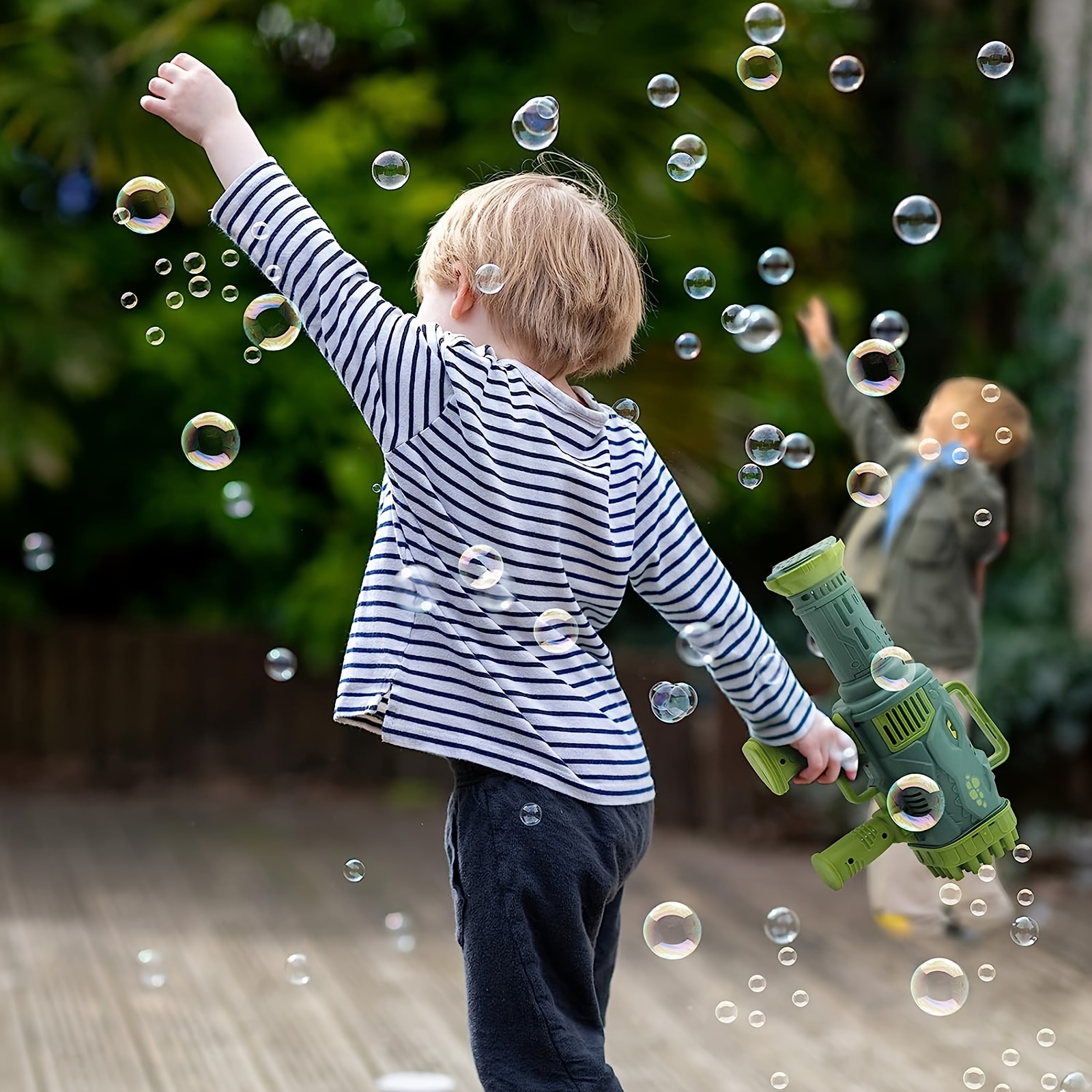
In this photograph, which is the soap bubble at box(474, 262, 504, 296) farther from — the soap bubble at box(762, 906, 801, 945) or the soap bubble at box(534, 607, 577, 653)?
the soap bubble at box(762, 906, 801, 945)

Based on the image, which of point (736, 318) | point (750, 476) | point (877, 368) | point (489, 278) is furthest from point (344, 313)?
point (877, 368)

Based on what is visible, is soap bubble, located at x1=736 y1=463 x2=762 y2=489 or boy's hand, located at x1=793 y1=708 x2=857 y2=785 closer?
boy's hand, located at x1=793 y1=708 x2=857 y2=785

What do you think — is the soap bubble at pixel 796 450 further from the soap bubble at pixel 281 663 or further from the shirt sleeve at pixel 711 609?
the soap bubble at pixel 281 663

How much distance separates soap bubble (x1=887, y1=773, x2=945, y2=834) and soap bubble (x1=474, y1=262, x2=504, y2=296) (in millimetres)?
759

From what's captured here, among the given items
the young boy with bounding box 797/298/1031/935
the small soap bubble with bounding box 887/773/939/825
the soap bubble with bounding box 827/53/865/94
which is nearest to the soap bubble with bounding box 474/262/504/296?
the small soap bubble with bounding box 887/773/939/825

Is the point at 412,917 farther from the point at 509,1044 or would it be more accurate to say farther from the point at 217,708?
the point at 509,1044

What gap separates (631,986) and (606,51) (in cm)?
293

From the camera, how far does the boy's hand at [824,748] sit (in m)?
1.99

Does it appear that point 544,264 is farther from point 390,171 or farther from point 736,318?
point 736,318

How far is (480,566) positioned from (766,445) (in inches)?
30.8

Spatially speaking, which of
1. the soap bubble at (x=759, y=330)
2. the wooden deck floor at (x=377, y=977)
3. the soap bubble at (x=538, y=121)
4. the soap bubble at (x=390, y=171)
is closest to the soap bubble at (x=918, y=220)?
the soap bubble at (x=759, y=330)

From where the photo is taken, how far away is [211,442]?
2.35 m

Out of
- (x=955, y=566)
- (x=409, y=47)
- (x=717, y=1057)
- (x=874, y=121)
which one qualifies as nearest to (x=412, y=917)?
(x=717, y=1057)

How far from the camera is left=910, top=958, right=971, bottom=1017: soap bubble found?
227cm
